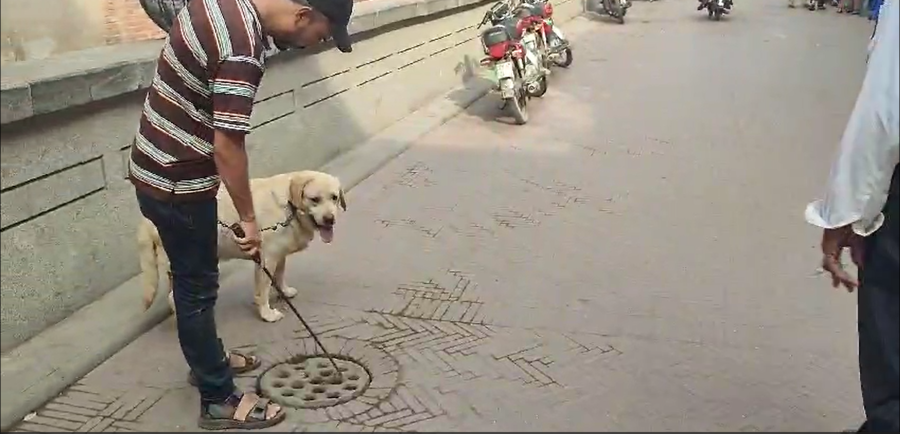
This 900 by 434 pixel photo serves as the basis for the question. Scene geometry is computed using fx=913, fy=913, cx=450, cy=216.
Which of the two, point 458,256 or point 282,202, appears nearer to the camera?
point 282,202

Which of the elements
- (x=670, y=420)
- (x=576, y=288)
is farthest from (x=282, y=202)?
(x=670, y=420)

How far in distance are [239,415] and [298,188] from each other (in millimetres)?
1230

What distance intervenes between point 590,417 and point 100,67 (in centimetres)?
291

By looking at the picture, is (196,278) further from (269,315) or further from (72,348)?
(269,315)

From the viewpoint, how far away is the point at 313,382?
4047 millimetres

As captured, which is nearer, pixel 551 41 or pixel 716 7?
pixel 551 41

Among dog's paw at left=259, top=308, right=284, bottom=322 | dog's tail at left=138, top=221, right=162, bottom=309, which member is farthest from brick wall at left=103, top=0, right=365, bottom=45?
dog's paw at left=259, top=308, right=284, bottom=322

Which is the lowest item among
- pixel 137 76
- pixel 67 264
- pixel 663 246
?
pixel 663 246

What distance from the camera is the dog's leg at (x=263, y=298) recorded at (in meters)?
4.56

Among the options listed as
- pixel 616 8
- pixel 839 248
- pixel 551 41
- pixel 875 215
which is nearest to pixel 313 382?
pixel 839 248

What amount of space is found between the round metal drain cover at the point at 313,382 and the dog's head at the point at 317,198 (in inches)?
25.2

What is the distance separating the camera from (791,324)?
4.68 m

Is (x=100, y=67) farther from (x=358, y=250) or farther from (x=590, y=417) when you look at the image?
(x=590, y=417)

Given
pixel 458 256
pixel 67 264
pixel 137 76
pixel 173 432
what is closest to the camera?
pixel 173 432
